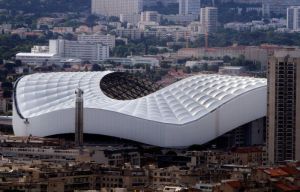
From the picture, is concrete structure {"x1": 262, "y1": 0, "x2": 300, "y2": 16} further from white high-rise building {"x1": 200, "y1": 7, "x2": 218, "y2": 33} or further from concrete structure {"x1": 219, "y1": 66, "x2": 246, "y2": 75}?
concrete structure {"x1": 219, "y1": 66, "x2": 246, "y2": 75}

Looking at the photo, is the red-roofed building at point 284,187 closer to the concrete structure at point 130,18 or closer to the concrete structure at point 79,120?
the concrete structure at point 79,120

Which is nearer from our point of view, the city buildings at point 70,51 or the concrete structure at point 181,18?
the city buildings at point 70,51

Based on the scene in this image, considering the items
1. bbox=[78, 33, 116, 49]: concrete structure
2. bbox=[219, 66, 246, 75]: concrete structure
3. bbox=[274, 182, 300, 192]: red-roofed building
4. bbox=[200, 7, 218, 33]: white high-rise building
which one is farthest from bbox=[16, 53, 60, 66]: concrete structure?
bbox=[274, 182, 300, 192]: red-roofed building

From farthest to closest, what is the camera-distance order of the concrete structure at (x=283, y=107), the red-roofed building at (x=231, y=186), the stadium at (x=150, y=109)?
the stadium at (x=150, y=109) → the concrete structure at (x=283, y=107) → the red-roofed building at (x=231, y=186)

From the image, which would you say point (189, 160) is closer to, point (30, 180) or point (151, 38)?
point (30, 180)

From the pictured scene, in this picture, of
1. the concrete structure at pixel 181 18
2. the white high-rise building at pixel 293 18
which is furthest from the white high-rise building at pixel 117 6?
the white high-rise building at pixel 293 18

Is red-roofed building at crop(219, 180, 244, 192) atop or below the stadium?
atop

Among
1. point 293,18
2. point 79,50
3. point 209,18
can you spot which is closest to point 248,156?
point 79,50
